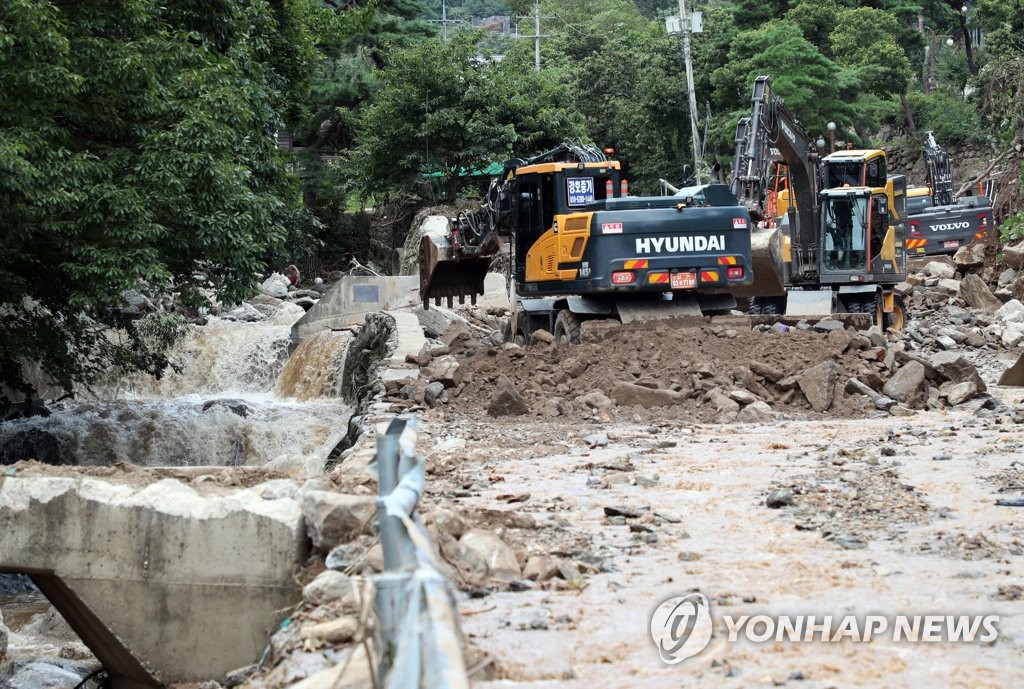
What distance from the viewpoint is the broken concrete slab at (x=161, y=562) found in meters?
7.07

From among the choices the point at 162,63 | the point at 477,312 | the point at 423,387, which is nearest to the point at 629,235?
the point at 423,387

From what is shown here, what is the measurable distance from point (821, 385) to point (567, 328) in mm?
4255

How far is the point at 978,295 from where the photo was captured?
2791cm

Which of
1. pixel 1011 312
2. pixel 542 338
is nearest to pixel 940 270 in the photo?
pixel 1011 312

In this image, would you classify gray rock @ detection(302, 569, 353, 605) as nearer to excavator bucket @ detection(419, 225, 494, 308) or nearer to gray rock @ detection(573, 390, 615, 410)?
gray rock @ detection(573, 390, 615, 410)

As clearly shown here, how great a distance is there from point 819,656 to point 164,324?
1854 cm

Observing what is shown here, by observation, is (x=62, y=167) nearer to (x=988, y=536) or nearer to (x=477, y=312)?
(x=988, y=536)

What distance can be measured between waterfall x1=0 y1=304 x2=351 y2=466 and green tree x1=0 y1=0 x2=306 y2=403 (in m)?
2.03

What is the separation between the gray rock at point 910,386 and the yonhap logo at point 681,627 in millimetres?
8780

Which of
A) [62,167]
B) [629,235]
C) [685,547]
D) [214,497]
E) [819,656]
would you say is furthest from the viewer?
[629,235]

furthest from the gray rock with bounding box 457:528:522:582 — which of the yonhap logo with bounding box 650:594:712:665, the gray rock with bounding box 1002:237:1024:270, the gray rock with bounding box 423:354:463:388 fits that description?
the gray rock with bounding box 1002:237:1024:270

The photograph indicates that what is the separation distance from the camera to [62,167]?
1377 centimetres

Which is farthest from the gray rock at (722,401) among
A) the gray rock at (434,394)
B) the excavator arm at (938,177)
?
the excavator arm at (938,177)

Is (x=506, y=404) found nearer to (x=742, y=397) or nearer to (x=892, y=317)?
(x=742, y=397)
